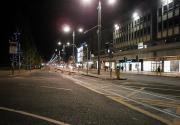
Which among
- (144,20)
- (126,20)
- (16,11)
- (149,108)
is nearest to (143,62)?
(144,20)

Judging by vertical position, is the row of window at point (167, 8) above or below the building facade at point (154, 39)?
above

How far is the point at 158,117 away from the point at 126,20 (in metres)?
90.9

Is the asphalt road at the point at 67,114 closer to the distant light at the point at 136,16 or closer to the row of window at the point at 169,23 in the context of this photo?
the row of window at the point at 169,23

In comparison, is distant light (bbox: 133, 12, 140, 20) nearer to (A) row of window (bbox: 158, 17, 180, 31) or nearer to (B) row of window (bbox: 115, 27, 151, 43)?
(B) row of window (bbox: 115, 27, 151, 43)

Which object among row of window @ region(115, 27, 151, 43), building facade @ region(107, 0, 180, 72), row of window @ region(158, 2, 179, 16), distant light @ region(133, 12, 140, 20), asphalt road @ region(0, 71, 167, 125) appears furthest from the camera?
distant light @ region(133, 12, 140, 20)

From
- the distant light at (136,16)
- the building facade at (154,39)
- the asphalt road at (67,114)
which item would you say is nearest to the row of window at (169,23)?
the building facade at (154,39)

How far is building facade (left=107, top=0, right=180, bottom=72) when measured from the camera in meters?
64.6

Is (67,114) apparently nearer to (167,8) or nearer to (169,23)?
(169,23)

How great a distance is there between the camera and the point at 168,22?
69.1 m

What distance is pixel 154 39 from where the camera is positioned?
7694 centimetres

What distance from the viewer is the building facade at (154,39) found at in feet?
212

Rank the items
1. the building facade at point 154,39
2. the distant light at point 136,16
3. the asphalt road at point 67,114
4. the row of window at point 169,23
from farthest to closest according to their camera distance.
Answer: the distant light at point 136,16
the row of window at point 169,23
the building facade at point 154,39
the asphalt road at point 67,114

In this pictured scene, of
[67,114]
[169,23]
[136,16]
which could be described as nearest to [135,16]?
[136,16]

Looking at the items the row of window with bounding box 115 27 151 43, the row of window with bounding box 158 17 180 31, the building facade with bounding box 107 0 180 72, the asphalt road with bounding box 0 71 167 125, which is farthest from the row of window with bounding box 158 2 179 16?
the asphalt road with bounding box 0 71 167 125
